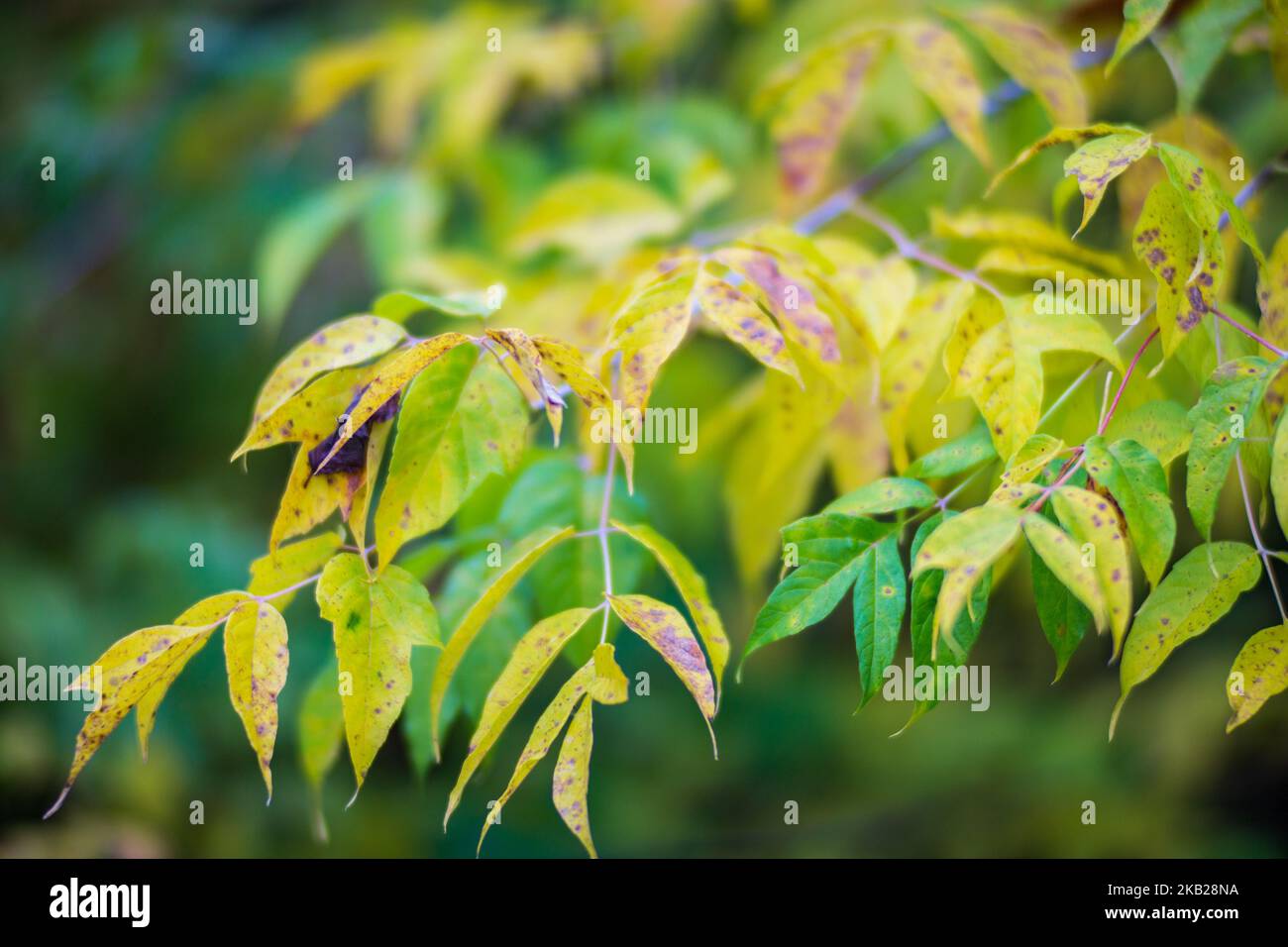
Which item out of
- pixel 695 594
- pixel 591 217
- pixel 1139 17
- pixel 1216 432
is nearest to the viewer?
pixel 1216 432

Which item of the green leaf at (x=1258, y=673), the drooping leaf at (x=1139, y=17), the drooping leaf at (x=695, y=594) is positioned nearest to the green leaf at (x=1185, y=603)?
the green leaf at (x=1258, y=673)

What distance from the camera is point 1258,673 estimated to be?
0.90m

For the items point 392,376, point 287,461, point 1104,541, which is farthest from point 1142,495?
point 287,461

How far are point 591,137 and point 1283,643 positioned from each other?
72.0 inches

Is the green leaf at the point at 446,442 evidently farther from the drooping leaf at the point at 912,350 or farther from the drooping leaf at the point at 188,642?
the drooping leaf at the point at 912,350

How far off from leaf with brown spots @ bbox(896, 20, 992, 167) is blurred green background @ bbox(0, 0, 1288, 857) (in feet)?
1.41

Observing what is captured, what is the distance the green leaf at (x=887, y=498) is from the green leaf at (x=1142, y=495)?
16cm

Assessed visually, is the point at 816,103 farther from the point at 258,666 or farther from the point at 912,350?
the point at 258,666

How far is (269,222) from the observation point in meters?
2.96

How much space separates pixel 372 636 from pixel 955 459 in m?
0.61

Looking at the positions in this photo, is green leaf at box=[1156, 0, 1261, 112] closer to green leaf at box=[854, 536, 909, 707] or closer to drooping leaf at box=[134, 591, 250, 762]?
green leaf at box=[854, 536, 909, 707]

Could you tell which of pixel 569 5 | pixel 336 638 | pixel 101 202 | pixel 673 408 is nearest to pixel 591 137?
pixel 673 408

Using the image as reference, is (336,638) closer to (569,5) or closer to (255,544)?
(255,544)

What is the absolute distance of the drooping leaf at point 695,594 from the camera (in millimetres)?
935
